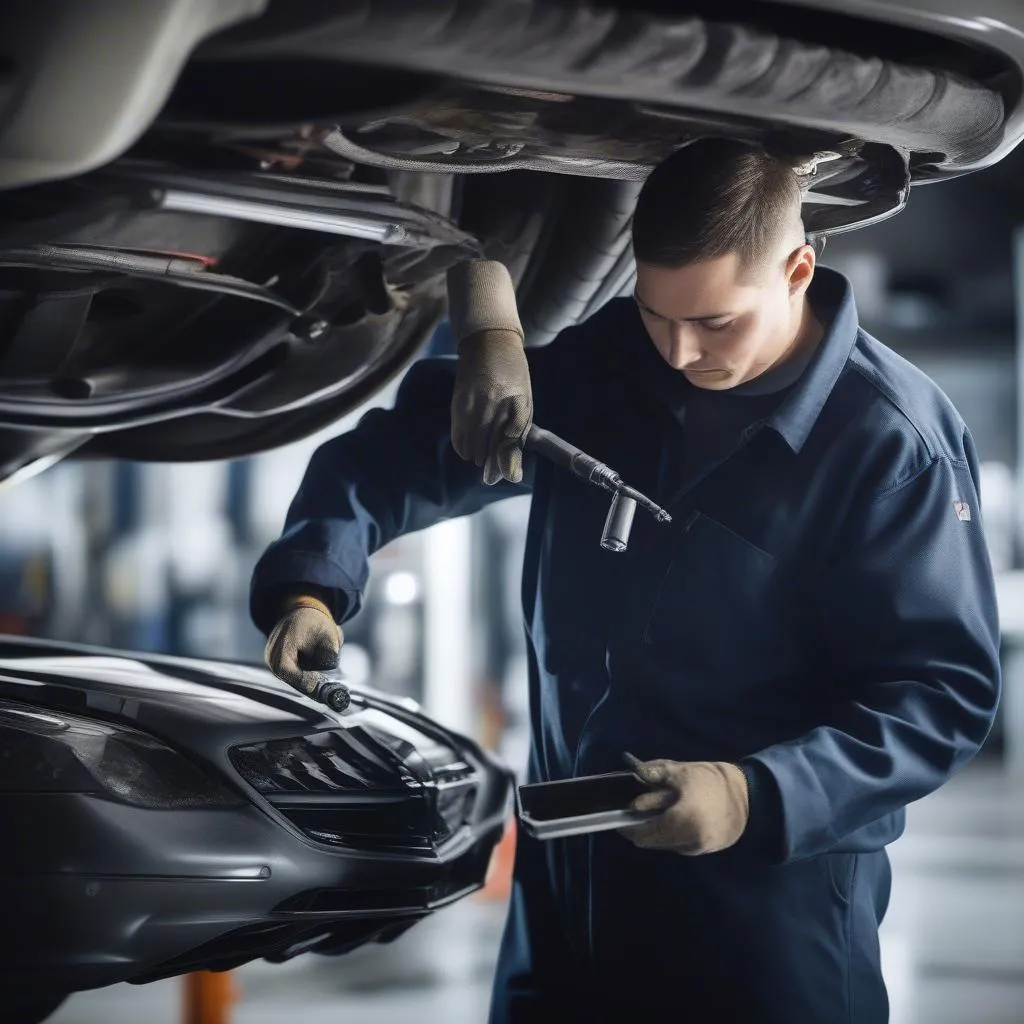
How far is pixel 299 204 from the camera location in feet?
3.17

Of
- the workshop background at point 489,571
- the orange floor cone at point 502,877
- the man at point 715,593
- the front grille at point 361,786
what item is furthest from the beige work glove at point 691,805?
the orange floor cone at point 502,877

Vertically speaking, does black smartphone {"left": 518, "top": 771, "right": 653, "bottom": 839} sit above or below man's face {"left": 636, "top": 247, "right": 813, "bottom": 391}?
below

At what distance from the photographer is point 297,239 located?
1.18 m

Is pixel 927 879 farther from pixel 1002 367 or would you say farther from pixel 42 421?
pixel 1002 367

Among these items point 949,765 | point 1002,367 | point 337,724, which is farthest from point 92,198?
point 1002,367

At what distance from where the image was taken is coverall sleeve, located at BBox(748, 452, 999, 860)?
0.94 meters

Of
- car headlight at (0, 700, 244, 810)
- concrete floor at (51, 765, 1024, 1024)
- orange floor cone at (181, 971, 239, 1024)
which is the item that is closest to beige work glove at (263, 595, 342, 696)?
car headlight at (0, 700, 244, 810)

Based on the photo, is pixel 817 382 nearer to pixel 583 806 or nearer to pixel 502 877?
pixel 583 806

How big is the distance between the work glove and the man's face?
13 cm

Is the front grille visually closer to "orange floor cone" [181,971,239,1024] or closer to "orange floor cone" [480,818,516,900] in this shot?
"orange floor cone" [181,971,239,1024]

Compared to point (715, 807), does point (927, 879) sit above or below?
below

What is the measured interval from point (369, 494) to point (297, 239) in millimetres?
248

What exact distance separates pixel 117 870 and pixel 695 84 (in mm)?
694

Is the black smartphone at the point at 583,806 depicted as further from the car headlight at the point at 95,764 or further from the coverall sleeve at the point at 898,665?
the car headlight at the point at 95,764
